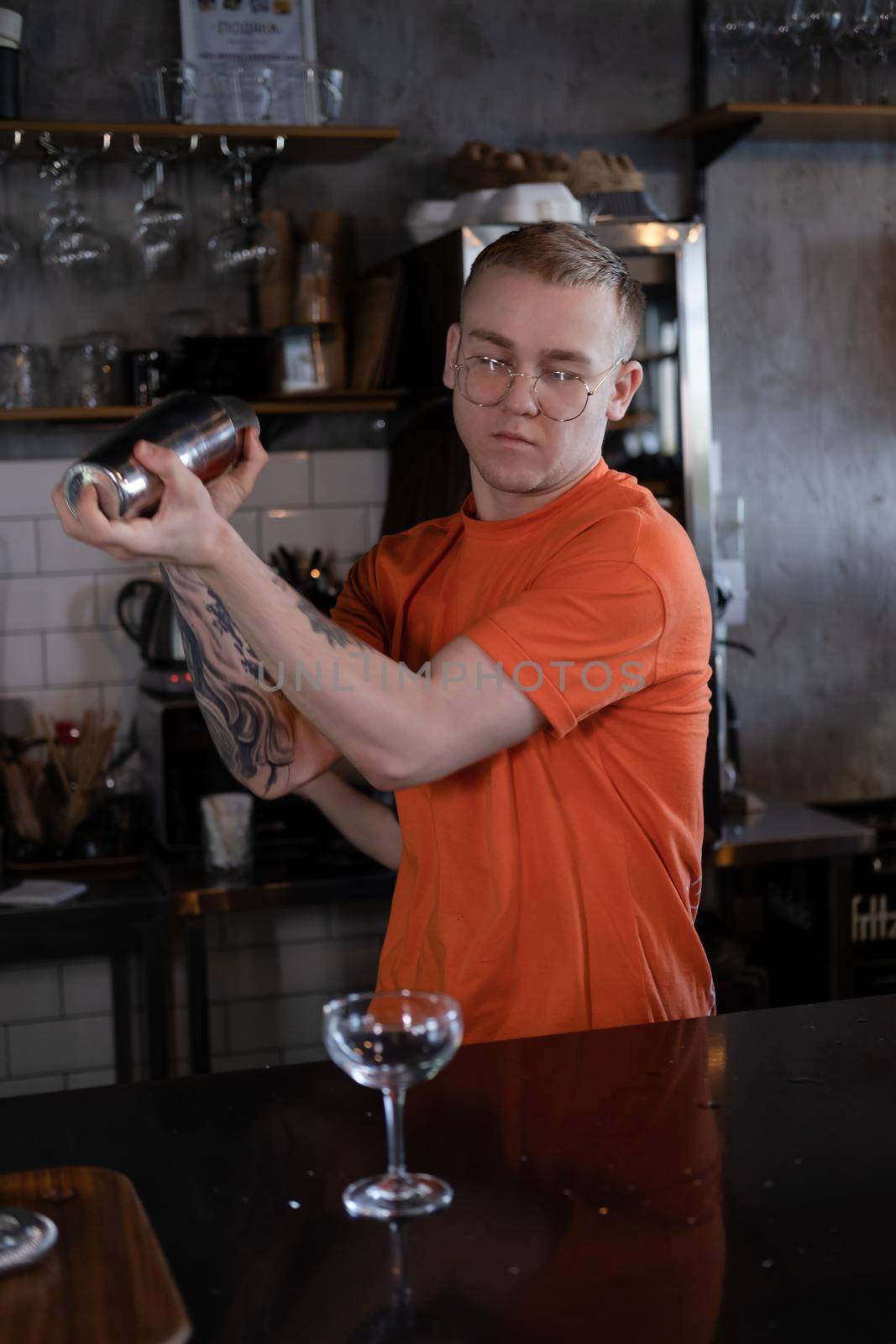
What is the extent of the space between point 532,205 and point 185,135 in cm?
71

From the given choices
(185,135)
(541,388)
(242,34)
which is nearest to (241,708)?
(541,388)

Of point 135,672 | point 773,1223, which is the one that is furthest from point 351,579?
point 135,672

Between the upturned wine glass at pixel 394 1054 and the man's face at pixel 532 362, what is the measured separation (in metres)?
0.68

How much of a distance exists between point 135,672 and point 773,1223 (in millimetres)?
2486

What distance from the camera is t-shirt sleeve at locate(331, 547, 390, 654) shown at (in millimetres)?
1781

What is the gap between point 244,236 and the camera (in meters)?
3.09

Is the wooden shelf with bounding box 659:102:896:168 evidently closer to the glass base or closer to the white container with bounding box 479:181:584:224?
the white container with bounding box 479:181:584:224

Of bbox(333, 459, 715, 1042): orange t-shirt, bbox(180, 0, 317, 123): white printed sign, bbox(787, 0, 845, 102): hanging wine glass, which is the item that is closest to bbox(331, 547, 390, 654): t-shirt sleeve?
Result: bbox(333, 459, 715, 1042): orange t-shirt

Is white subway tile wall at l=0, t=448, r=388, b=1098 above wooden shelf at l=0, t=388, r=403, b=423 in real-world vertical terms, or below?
below

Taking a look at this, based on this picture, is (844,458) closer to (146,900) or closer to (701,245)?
(701,245)

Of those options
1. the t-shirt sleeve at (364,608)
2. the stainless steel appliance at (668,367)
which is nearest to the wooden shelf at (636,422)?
the stainless steel appliance at (668,367)

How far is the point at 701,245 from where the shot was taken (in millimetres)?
3033

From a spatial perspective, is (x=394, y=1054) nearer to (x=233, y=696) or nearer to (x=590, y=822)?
(x=590, y=822)

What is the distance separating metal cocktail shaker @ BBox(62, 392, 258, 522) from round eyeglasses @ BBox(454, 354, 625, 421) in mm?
263
